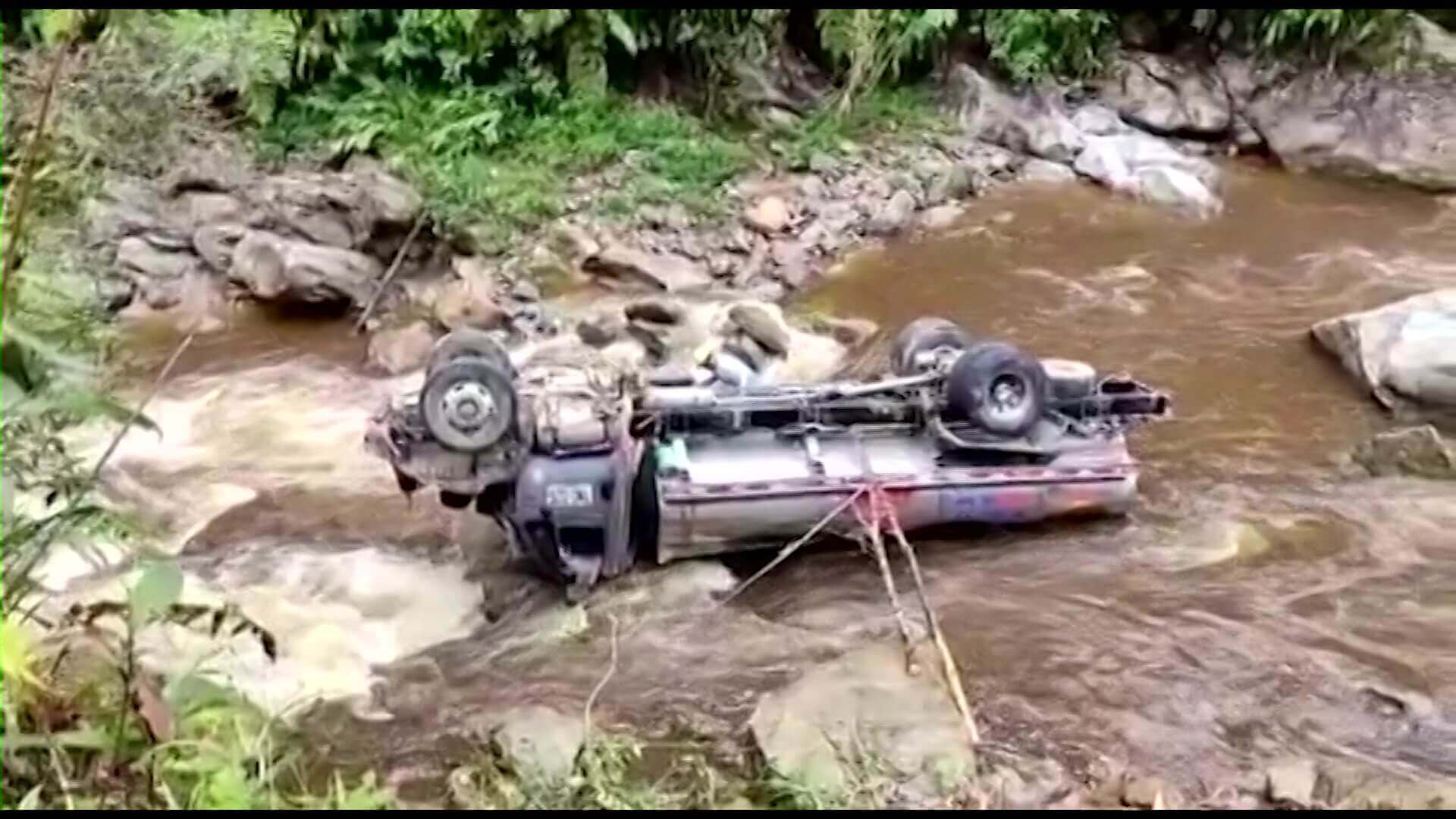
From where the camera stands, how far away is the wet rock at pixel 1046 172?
567 inches

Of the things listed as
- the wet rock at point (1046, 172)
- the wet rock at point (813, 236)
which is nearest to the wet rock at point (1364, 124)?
the wet rock at point (1046, 172)

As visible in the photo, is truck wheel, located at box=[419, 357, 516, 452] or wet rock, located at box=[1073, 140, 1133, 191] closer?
truck wheel, located at box=[419, 357, 516, 452]

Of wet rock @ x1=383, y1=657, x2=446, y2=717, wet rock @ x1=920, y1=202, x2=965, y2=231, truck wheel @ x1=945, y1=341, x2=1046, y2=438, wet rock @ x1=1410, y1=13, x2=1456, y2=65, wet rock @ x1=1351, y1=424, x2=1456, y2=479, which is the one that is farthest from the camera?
wet rock @ x1=1410, y1=13, x2=1456, y2=65

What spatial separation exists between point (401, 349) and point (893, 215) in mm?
4167

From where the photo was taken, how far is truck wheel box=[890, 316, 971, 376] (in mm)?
9398

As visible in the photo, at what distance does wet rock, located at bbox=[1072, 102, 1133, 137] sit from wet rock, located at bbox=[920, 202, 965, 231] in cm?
190

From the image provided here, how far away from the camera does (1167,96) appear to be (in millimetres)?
15453

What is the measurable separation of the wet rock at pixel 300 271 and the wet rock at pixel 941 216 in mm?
4211

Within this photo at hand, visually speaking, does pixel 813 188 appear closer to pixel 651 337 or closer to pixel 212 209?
pixel 651 337

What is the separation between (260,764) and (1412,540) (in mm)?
6376

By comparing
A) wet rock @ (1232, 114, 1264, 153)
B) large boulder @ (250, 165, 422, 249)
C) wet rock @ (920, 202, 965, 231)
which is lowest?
wet rock @ (920, 202, 965, 231)

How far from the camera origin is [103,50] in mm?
11039

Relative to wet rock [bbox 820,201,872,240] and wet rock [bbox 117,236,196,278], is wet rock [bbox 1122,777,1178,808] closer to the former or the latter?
wet rock [bbox 820,201,872,240]

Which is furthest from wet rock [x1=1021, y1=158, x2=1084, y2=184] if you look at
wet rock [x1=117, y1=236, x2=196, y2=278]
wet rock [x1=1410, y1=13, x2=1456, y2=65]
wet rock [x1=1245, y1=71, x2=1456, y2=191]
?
wet rock [x1=117, y1=236, x2=196, y2=278]
